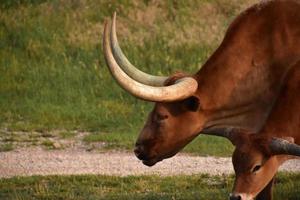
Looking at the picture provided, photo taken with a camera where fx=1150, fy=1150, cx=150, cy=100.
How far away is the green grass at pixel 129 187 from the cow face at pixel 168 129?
144cm

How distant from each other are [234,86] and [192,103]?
53 centimetres

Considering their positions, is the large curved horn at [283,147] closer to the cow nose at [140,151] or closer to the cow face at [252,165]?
the cow face at [252,165]

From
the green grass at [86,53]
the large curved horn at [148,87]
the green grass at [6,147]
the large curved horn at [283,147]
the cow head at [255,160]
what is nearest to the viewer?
the large curved horn at [283,147]

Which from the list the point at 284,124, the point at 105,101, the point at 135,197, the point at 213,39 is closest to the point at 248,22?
the point at 284,124

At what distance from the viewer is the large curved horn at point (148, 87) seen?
35.2 ft

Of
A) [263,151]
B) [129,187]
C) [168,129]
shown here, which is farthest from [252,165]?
[129,187]

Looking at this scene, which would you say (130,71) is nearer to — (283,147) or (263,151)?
(263,151)

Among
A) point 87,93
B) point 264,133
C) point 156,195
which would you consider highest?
point 264,133

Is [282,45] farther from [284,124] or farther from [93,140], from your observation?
[93,140]

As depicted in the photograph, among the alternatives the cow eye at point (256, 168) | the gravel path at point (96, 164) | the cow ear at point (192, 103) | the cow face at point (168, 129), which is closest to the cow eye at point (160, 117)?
the cow face at point (168, 129)

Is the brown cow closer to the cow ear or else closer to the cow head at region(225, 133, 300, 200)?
the cow head at region(225, 133, 300, 200)

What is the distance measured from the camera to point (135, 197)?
13.2 metres

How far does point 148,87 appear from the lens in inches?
431

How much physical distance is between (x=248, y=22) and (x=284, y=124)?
1574 mm
